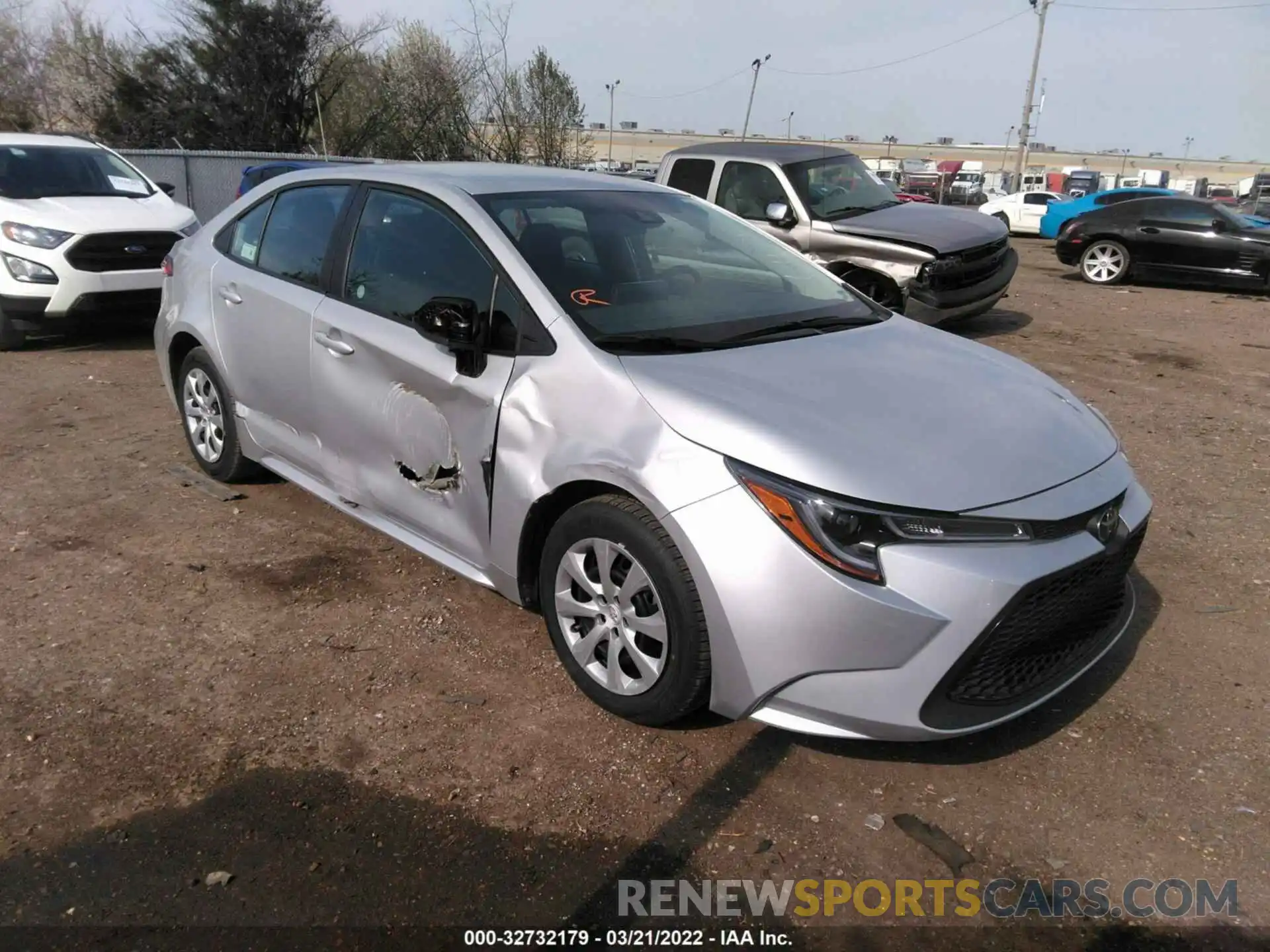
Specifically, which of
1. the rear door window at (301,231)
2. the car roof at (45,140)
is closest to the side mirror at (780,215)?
the rear door window at (301,231)

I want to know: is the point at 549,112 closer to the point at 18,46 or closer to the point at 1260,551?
the point at 1260,551

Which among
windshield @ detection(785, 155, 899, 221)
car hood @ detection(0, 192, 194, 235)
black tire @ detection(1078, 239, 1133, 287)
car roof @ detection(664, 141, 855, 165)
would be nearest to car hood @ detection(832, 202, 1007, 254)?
windshield @ detection(785, 155, 899, 221)

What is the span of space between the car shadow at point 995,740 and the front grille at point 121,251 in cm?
743

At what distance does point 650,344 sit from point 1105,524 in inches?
59.9

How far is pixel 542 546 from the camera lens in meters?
3.34

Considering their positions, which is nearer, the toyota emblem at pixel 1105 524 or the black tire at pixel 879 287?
the toyota emblem at pixel 1105 524

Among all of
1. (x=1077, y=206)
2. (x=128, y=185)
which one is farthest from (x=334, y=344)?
(x=1077, y=206)

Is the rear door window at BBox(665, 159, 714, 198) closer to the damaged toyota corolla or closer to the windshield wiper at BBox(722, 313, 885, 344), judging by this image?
the damaged toyota corolla

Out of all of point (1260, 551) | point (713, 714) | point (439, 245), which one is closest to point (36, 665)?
point (439, 245)

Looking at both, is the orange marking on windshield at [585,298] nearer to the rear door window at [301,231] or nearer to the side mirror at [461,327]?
the side mirror at [461,327]

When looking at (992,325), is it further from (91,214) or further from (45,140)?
(45,140)

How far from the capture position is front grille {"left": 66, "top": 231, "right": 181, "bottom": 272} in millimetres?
8242

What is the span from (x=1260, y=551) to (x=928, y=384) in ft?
8.32

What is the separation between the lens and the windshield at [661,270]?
3.40 meters
